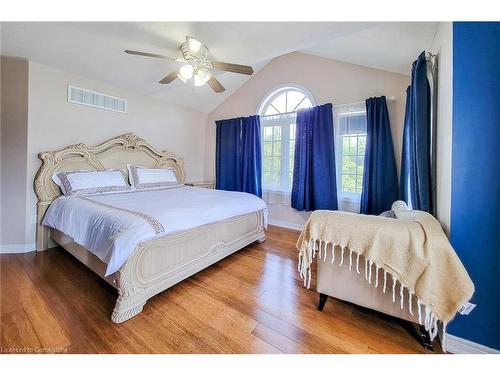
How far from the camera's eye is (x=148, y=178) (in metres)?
3.25

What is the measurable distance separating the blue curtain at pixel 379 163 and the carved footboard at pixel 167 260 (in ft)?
6.24

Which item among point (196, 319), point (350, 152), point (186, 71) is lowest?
point (196, 319)

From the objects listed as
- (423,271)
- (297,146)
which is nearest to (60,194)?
(297,146)

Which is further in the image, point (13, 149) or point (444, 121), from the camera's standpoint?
point (13, 149)

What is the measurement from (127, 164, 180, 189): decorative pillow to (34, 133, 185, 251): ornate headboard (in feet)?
0.87

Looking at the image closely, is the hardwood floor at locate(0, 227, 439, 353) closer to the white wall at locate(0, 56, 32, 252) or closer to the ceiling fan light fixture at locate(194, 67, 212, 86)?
the white wall at locate(0, 56, 32, 252)

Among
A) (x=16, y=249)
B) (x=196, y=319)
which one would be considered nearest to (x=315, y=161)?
(x=196, y=319)

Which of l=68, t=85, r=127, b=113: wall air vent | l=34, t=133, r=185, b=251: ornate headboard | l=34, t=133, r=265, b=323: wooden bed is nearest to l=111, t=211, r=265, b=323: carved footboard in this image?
l=34, t=133, r=265, b=323: wooden bed

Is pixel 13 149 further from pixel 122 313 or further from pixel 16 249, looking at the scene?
pixel 122 313

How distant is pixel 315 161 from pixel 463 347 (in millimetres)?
2483
